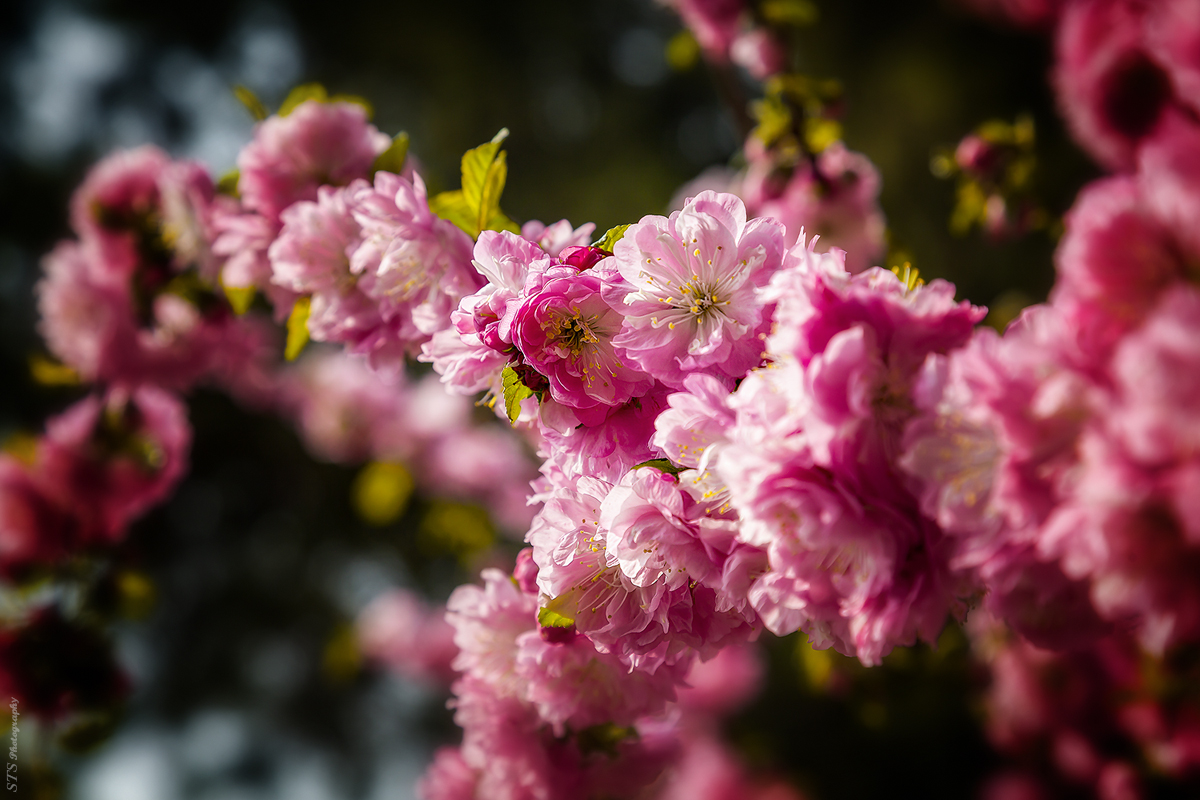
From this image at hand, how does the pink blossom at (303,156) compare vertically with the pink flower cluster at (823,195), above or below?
below

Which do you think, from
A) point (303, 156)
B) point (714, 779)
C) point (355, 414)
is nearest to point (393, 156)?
point (303, 156)

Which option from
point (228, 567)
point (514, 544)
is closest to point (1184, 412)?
point (514, 544)

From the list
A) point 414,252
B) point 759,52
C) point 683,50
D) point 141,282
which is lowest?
point 414,252

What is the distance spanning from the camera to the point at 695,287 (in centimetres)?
70

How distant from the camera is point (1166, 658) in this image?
4.17 ft

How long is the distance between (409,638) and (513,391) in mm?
2813

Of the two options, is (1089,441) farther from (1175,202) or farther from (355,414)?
(355,414)

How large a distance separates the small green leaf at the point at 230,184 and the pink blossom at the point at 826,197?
0.96m

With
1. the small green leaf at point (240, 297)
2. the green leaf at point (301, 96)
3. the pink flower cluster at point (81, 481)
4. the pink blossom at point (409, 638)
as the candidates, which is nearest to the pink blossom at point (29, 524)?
the pink flower cluster at point (81, 481)

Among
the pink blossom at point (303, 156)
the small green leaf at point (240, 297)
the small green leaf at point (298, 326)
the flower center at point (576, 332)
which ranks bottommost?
the flower center at point (576, 332)

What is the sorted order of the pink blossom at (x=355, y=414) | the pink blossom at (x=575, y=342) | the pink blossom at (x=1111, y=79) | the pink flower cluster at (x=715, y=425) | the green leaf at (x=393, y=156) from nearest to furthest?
the pink flower cluster at (x=715, y=425), the pink blossom at (x=575, y=342), the green leaf at (x=393, y=156), the pink blossom at (x=1111, y=79), the pink blossom at (x=355, y=414)

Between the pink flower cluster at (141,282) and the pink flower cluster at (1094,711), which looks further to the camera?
the pink flower cluster at (1094,711)

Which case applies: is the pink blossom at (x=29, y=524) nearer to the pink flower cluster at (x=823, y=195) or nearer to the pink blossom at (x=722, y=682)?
the pink flower cluster at (x=823, y=195)

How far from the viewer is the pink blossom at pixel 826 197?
57.1 inches
